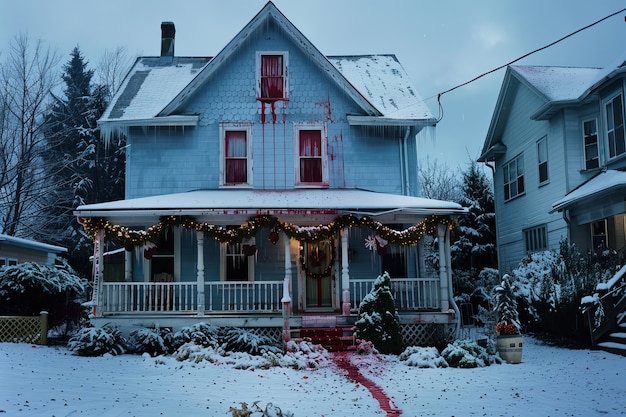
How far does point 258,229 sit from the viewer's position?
47.8ft

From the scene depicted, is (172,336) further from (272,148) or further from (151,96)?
(151,96)

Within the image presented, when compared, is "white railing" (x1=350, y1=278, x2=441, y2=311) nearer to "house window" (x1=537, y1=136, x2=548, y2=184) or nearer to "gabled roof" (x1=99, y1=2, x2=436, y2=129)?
"gabled roof" (x1=99, y1=2, x2=436, y2=129)

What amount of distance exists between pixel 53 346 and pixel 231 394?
704 centimetres

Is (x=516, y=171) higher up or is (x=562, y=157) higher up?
(x=516, y=171)

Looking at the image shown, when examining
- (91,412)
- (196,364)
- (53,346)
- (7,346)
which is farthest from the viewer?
(53,346)

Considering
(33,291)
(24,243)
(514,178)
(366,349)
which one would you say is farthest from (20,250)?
(514,178)

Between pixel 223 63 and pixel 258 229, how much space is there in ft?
18.4

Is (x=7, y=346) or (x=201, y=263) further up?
(x=201, y=263)

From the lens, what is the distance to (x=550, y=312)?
1424 centimetres

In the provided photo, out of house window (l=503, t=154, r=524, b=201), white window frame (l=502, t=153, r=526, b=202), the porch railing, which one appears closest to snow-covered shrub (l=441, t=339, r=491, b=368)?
the porch railing

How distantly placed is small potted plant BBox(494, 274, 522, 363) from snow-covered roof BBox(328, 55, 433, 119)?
6603 mm

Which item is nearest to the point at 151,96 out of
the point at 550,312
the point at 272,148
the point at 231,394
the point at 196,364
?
the point at 272,148

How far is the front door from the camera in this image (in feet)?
54.2

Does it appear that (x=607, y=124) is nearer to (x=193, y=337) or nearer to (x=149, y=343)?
(x=193, y=337)
